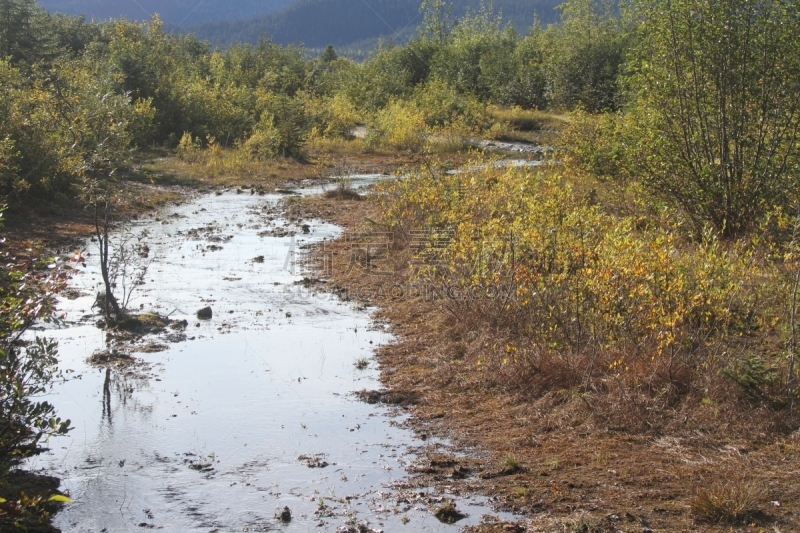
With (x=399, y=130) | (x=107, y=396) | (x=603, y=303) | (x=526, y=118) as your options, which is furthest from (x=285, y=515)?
(x=526, y=118)

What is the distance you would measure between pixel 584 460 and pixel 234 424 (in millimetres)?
3019

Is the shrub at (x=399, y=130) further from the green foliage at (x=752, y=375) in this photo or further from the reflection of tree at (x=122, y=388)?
the green foliage at (x=752, y=375)

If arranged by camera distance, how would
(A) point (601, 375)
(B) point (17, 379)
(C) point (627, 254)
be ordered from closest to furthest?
1. (B) point (17, 379)
2. (A) point (601, 375)
3. (C) point (627, 254)

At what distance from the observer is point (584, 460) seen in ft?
19.6

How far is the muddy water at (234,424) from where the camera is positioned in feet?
17.9

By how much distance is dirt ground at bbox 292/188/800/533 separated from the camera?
5008mm

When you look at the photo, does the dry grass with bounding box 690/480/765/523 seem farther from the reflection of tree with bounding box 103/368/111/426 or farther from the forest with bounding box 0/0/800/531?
the reflection of tree with bounding box 103/368/111/426

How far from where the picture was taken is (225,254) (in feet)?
46.9

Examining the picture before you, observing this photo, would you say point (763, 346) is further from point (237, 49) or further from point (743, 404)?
point (237, 49)

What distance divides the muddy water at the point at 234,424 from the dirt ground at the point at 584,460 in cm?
35

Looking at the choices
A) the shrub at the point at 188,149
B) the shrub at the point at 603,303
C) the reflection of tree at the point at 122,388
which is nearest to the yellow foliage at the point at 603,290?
the shrub at the point at 603,303

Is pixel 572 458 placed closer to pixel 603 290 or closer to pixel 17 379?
pixel 603 290

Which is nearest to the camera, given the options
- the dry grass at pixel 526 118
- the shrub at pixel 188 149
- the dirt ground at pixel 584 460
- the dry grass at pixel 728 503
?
the dry grass at pixel 728 503

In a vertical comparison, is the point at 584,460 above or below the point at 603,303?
below
